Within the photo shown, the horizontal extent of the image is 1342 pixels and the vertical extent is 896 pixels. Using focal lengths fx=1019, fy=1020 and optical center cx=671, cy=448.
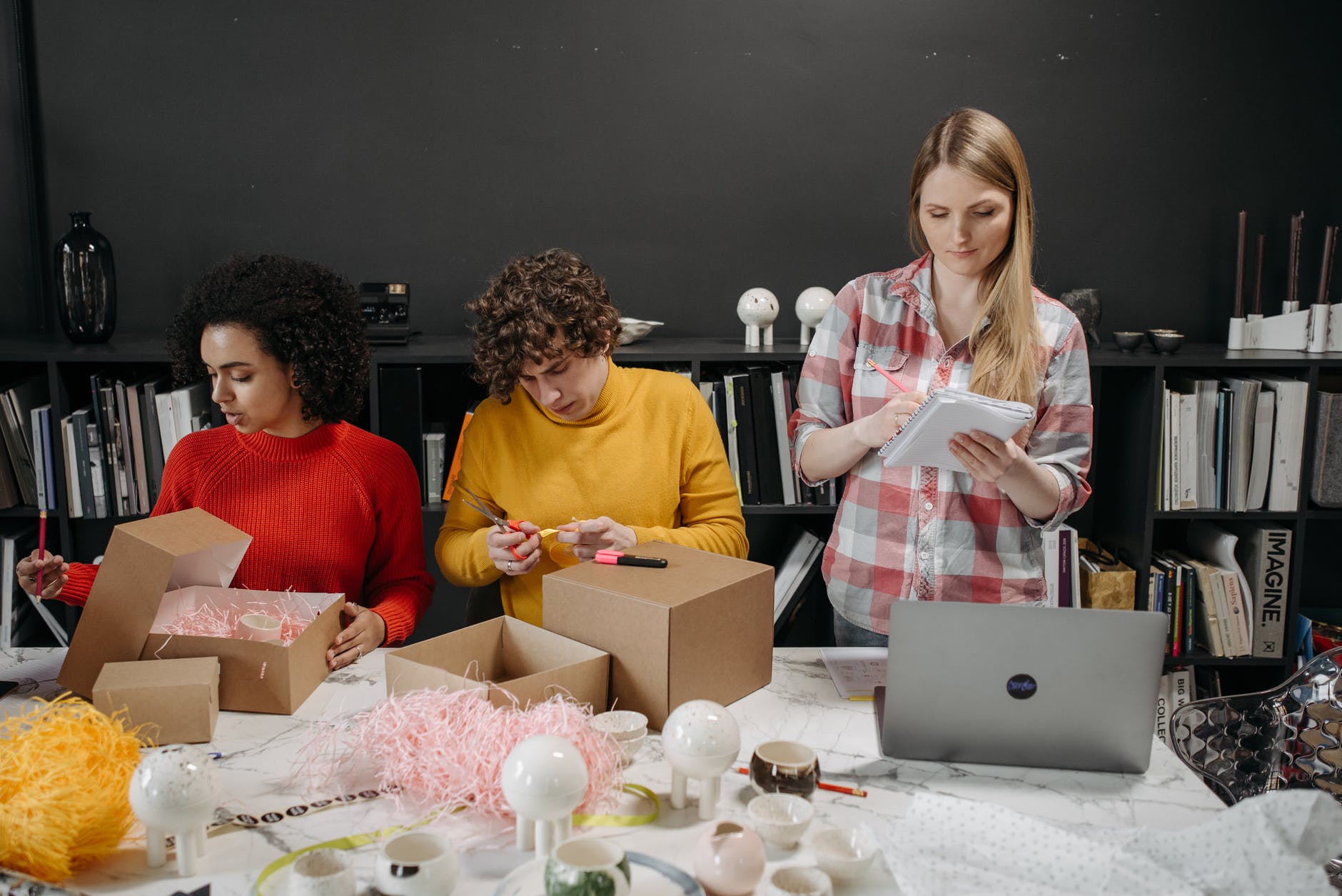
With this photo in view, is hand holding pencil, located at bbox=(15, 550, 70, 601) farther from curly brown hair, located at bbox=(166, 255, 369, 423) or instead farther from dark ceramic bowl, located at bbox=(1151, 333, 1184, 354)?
dark ceramic bowl, located at bbox=(1151, 333, 1184, 354)

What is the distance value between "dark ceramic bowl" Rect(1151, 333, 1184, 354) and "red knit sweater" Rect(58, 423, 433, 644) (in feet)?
6.27

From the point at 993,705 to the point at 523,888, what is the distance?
0.61 meters

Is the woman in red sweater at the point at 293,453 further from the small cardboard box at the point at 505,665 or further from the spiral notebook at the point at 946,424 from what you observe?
the spiral notebook at the point at 946,424

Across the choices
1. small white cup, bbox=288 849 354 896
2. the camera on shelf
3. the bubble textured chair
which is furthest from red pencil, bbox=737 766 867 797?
the camera on shelf

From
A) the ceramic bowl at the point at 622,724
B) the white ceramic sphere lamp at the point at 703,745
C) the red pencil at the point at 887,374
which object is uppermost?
the red pencil at the point at 887,374

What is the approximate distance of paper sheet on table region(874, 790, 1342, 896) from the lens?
38.9 inches

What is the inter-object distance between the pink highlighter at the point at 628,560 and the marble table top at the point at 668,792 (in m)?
0.23

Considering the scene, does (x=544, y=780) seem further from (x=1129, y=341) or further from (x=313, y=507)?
(x=1129, y=341)

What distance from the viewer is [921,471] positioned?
1.74m

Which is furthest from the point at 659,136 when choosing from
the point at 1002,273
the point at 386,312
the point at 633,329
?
the point at 1002,273

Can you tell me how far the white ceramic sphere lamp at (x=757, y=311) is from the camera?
2.69m

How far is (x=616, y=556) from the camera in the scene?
1.51 meters

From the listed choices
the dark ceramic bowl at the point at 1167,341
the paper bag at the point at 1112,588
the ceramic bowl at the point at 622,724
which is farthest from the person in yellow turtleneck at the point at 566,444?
the dark ceramic bowl at the point at 1167,341

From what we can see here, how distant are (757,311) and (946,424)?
1268 mm
